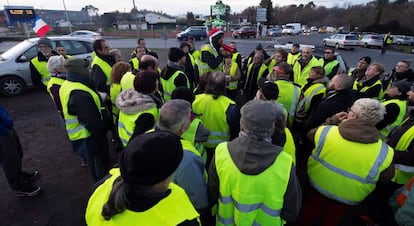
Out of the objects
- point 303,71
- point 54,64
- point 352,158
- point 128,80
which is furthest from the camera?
point 303,71

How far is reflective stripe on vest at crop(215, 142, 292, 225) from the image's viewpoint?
1.65 metres

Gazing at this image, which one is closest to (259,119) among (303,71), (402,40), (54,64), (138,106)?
(138,106)

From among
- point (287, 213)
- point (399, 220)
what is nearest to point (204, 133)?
point (287, 213)

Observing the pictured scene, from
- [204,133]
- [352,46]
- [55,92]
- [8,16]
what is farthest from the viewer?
[352,46]

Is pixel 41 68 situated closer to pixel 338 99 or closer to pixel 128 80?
pixel 128 80

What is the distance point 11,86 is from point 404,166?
10.2m

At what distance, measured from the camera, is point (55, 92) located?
351cm

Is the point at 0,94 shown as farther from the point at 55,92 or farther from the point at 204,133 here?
the point at 204,133

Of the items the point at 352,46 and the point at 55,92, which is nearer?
the point at 55,92

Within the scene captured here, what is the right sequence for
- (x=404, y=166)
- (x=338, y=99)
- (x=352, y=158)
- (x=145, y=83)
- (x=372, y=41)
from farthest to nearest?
1. (x=372, y=41)
2. (x=338, y=99)
3. (x=145, y=83)
4. (x=404, y=166)
5. (x=352, y=158)

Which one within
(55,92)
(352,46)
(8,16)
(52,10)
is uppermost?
(52,10)

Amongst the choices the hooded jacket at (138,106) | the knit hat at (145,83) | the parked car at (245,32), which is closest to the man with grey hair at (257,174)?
the hooded jacket at (138,106)

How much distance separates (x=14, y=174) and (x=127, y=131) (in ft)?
6.68

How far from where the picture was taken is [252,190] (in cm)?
168
